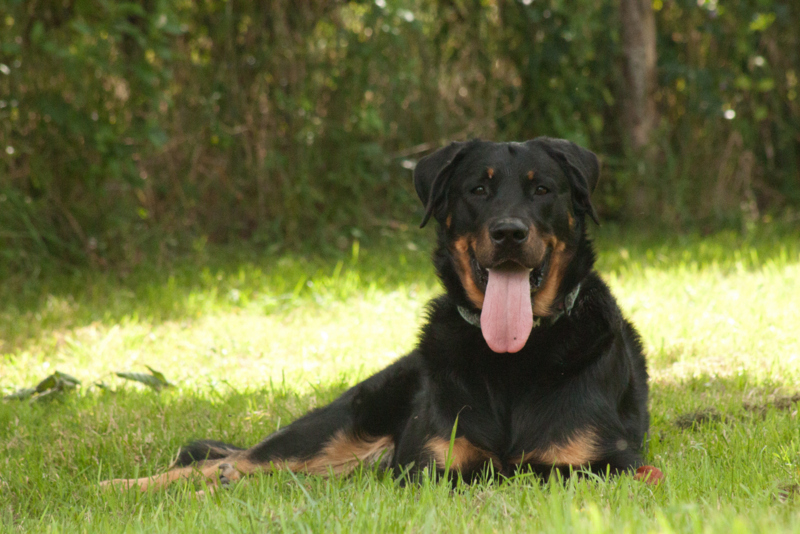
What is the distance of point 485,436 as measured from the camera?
311cm

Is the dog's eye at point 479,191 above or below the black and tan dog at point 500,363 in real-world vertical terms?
above

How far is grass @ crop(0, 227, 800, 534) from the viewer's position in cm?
247

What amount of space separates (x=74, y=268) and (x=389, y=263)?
2.82 m

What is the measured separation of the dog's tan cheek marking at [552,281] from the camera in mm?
3309

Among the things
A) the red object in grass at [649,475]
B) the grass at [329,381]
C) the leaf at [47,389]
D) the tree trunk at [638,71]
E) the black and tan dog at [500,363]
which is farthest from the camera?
the tree trunk at [638,71]

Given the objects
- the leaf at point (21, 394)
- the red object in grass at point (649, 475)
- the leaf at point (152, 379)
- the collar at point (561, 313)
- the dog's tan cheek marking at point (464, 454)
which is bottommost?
the leaf at point (21, 394)

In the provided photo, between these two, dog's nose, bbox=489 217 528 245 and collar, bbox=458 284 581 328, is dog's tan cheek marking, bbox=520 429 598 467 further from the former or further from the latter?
dog's nose, bbox=489 217 528 245

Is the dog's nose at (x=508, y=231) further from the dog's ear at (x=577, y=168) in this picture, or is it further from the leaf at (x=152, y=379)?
the leaf at (x=152, y=379)

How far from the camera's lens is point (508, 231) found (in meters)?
3.10

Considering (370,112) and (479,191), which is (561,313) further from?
(370,112)

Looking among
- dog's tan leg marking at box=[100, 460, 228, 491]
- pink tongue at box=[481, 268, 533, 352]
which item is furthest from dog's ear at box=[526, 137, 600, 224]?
dog's tan leg marking at box=[100, 460, 228, 491]

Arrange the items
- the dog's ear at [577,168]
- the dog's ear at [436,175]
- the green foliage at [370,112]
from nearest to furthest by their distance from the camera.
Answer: the dog's ear at [577,168] → the dog's ear at [436,175] → the green foliage at [370,112]

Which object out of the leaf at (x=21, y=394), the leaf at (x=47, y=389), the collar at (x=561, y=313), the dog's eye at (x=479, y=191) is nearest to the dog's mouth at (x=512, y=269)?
the collar at (x=561, y=313)

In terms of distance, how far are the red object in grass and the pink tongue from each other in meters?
0.62
